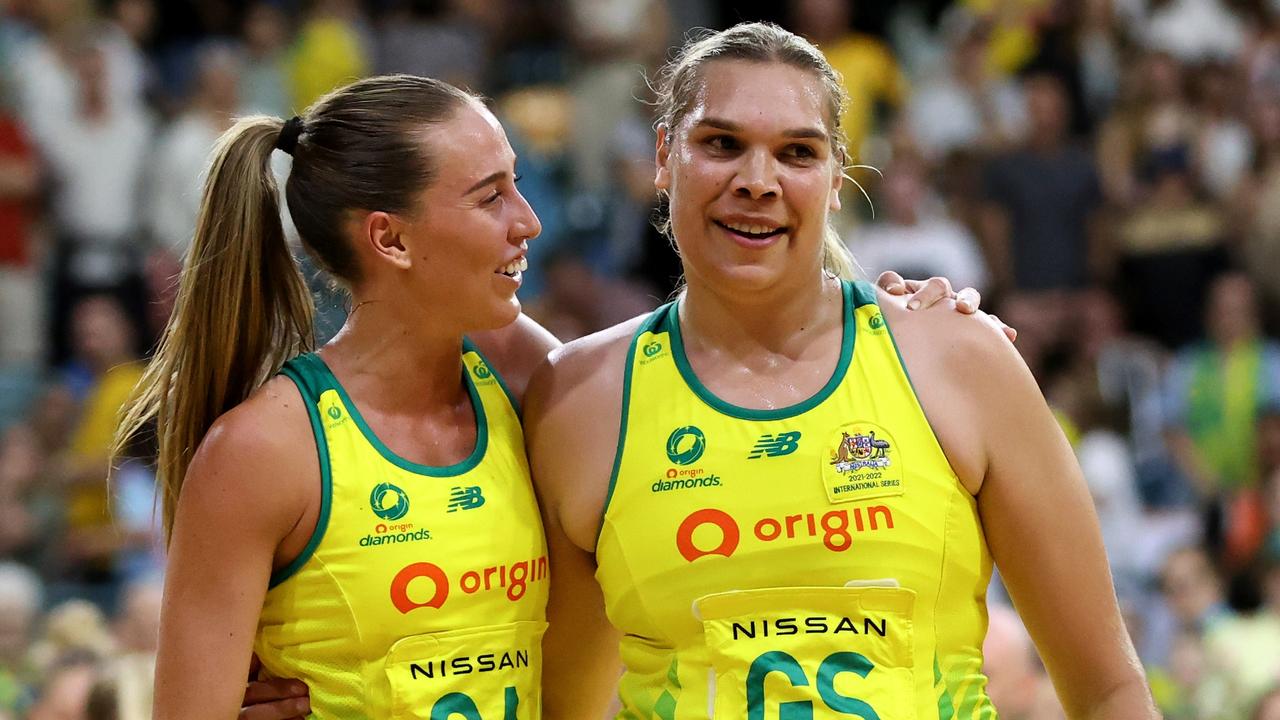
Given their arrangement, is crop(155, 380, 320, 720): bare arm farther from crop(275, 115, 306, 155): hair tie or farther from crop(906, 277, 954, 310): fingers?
crop(906, 277, 954, 310): fingers

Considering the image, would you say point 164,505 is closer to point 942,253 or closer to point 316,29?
point 942,253

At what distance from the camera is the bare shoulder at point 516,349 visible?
3438mm

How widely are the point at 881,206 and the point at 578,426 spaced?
20.4 feet

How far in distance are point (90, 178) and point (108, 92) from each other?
471mm

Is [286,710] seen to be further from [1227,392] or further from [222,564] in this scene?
[1227,392]

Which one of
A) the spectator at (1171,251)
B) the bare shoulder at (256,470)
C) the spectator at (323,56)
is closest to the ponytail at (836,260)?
the bare shoulder at (256,470)

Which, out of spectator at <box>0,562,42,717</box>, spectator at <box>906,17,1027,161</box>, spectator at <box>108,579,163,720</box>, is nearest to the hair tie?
spectator at <box>108,579,163,720</box>

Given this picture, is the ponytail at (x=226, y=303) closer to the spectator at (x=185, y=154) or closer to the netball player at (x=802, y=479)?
the netball player at (x=802, y=479)

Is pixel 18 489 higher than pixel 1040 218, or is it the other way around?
pixel 1040 218

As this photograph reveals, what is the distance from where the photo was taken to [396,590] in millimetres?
2949

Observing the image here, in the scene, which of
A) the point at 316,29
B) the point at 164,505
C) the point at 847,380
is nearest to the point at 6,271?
the point at 316,29

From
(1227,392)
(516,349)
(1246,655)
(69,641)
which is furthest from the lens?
(1227,392)

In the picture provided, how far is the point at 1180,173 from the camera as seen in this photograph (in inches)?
364

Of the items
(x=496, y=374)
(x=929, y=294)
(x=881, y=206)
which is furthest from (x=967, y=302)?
(x=881, y=206)
